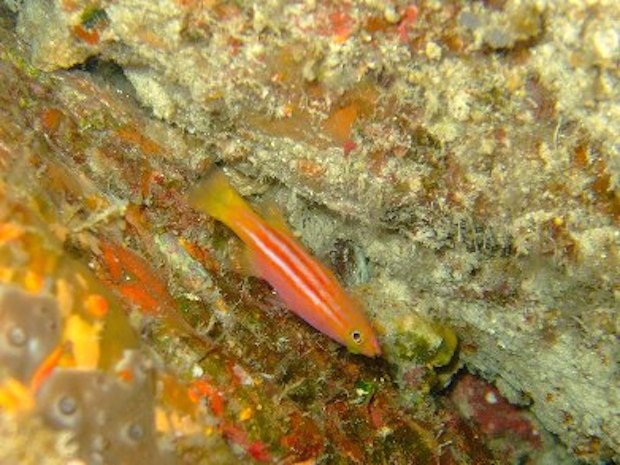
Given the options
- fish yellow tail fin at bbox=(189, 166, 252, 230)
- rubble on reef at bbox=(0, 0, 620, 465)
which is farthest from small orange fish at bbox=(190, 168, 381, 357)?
rubble on reef at bbox=(0, 0, 620, 465)

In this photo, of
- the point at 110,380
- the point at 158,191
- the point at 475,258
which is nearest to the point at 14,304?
the point at 110,380

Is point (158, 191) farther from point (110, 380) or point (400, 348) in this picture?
point (400, 348)

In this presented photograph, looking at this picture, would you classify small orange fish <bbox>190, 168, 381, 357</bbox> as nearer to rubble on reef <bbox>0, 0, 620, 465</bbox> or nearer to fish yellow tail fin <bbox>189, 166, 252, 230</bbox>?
fish yellow tail fin <bbox>189, 166, 252, 230</bbox>

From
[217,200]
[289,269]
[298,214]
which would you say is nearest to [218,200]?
[217,200]

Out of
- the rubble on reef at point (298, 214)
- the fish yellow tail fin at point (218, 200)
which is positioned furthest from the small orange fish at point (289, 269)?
the rubble on reef at point (298, 214)

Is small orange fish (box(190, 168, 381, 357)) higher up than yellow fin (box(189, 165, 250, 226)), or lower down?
lower down
